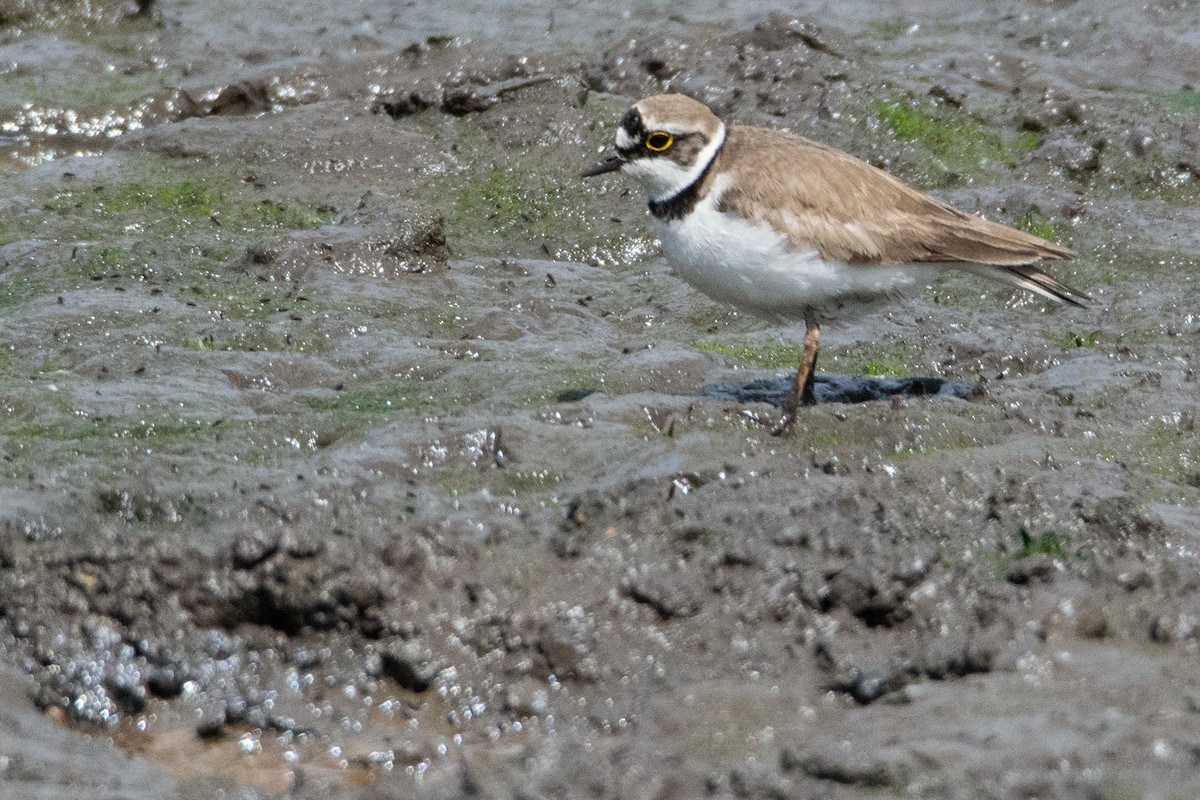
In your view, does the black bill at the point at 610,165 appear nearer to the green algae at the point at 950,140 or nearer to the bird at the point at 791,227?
the bird at the point at 791,227

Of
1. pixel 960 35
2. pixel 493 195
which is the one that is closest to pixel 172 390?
pixel 493 195

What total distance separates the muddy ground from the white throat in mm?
846

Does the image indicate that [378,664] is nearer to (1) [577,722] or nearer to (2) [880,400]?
(1) [577,722]

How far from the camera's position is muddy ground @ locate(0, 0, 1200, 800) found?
3811 millimetres

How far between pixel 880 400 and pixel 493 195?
3838 millimetres

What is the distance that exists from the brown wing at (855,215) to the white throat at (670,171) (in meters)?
0.06

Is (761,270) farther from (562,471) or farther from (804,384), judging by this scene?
(562,471)

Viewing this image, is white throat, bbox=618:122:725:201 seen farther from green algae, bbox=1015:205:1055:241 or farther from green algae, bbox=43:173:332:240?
green algae, bbox=1015:205:1055:241

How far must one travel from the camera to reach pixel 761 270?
5906mm

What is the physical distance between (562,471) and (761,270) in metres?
1.31

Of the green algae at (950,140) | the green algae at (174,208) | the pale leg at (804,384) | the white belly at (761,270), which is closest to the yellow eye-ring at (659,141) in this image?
the white belly at (761,270)

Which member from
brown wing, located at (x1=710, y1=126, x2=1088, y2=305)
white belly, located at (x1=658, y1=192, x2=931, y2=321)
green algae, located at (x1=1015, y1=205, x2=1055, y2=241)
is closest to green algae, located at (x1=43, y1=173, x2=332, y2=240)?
white belly, located at (x1=658, y1=192, x2=931, y2=321)

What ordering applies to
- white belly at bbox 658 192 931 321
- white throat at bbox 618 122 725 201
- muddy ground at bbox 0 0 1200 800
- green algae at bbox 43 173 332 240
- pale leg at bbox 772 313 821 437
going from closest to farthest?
muddy ground at bbox 0 0 1200 800 → pale leg at bbox 772 313 821 437 → white belly at bbox 658 192 931 321 → white throat at bbox 618 122 725 201 → green algae at bbox 43 173 332 240

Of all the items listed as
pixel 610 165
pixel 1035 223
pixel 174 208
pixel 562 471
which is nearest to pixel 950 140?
pixel 1035 223
